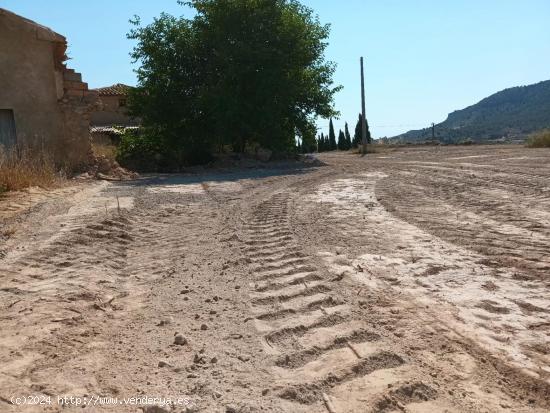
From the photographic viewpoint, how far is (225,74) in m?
20.5

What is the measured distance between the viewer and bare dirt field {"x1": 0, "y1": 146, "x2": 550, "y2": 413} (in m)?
2.57

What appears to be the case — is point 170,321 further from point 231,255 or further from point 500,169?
point 500,169

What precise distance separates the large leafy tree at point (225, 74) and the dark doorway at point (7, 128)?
7.13m

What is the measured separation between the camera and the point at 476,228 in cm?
612

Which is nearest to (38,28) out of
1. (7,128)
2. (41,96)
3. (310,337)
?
(41,96)

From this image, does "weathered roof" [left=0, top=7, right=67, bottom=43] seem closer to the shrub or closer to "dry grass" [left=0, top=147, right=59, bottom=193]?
"dry grass" [left=0, top=147, right=59, bottom=193]

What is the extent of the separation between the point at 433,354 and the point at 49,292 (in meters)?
3.03

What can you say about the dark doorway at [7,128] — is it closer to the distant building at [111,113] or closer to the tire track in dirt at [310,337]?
the tire track in dirt at [310,337]

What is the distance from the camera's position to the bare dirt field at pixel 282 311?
101 inches

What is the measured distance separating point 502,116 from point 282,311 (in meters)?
92.9

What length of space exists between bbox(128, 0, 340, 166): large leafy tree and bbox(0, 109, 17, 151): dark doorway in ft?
23.4

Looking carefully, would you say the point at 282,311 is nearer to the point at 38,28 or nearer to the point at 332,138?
the point at 38,28

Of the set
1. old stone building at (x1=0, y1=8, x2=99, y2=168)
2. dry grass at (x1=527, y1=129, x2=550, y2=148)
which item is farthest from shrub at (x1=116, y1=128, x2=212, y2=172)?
dry grass at (x1=527, y1=129, x2=550, y2=148)

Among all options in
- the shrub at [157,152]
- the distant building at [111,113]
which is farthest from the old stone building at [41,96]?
the distant building at [111,113]
